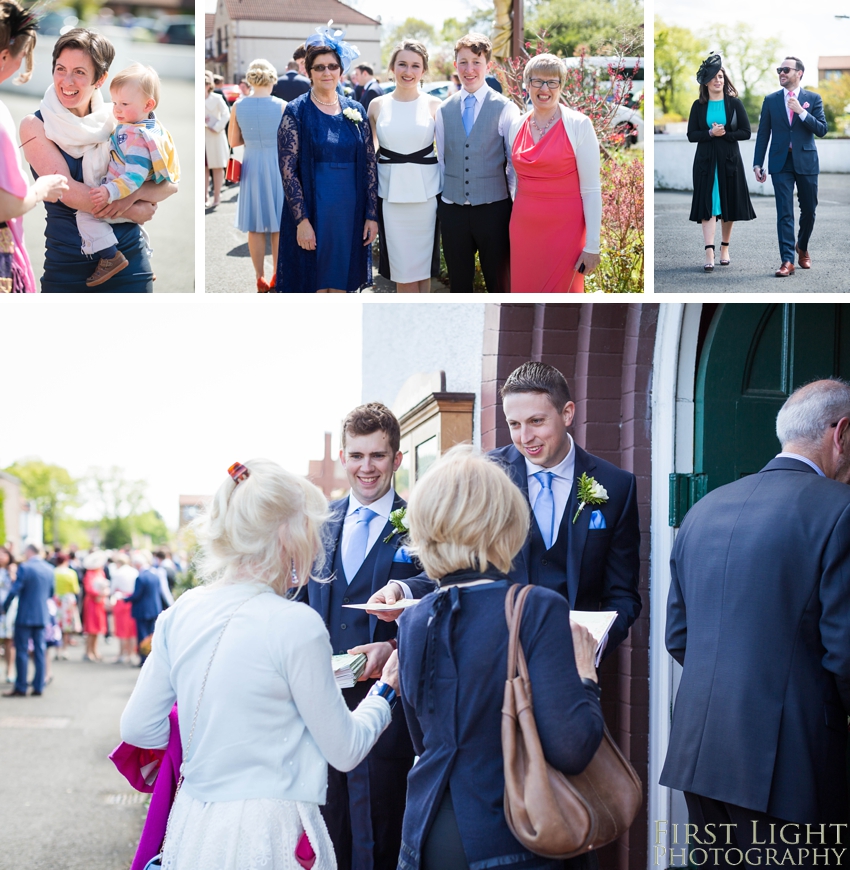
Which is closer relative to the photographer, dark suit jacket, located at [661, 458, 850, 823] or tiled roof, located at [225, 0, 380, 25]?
dark suit jacket, located at [661, 458, 850, 823]

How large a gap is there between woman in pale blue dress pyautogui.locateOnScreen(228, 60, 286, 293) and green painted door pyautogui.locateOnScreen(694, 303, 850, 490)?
2.09m

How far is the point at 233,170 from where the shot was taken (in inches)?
179

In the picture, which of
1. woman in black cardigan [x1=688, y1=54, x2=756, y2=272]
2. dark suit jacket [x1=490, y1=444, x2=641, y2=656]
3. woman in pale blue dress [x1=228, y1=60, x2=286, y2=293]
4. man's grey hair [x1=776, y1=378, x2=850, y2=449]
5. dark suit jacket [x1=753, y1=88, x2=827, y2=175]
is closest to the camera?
man's grey hair [x1=776, y1=378, x2=850, y2=449]

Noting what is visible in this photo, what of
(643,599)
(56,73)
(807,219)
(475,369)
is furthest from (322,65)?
(643,599)

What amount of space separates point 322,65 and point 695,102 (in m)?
1.84

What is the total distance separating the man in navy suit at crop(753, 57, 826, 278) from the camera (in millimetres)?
4648

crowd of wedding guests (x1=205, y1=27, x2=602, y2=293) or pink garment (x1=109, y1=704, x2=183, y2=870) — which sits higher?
crowd of wedding guests (x1=205, y1=27, x2=602, y2=293)

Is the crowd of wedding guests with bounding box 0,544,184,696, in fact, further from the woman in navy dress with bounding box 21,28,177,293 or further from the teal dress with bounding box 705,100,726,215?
the teal dress with bounding box 705,100,726,215

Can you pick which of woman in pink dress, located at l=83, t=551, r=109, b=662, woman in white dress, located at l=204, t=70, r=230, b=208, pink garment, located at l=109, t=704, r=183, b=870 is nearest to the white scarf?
woman in white dress, located at l=204, t=70, r=230, b=208

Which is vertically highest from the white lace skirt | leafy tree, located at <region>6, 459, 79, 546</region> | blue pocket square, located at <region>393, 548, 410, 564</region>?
blue pocket square, located at <region>393, 548, 410, 564</region>

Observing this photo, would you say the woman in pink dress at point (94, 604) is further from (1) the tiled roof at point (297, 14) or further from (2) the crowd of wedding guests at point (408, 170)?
(1) the tiled roof at point (297, 14)

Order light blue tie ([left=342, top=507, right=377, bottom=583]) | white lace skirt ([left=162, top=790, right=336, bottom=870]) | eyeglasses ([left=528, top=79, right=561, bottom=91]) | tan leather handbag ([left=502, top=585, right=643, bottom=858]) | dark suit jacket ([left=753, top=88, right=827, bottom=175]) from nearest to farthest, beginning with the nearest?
tan leather handbag ([left=502, top=585, right=643, bottom=858]) < white lace skirt ([left=162, top=790, right=336, bottom=870]) < light blue tie ([left=342, top=507, right=377, bottom=583]) < eyeglasses ([left=528, top=79, right=561, bottom=91]) < dark suit jacket ([left=753, top=88, right=827, bottom=175])

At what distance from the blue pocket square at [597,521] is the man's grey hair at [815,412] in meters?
0.70

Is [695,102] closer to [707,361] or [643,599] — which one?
[707,361]
